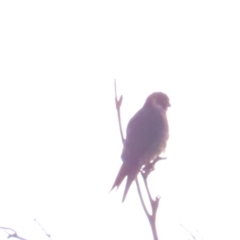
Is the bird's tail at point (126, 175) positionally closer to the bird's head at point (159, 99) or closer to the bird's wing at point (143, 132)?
the bird's wing at point (143, 132)

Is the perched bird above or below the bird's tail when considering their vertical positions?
above

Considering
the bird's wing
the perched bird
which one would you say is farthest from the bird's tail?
the bird's wing

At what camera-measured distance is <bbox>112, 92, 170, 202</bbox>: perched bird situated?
18.6 feet

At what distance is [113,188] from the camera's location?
5094 mm

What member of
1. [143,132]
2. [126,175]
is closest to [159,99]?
[143,132]

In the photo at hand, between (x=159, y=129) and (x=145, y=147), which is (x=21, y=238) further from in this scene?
(x=159, y=129)

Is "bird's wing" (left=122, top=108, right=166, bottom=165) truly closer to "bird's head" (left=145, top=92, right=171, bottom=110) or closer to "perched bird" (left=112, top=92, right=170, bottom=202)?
"perched bird" (left=112, top=92, right=170, bottom=202)

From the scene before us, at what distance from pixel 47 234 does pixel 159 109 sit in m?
3.93

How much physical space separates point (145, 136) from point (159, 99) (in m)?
1.12

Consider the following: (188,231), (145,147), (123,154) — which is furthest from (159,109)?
(188,231)

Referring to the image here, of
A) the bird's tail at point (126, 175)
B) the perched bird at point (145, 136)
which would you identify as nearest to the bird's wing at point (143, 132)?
the perched bird at point (145, 136)

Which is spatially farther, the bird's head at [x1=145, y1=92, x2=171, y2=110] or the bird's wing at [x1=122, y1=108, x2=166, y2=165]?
the bird's head at [x1=145, y1=92, x2=171, y2=110]

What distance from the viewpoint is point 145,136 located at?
6.39 metres

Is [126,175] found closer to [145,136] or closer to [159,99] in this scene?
[145,136]
